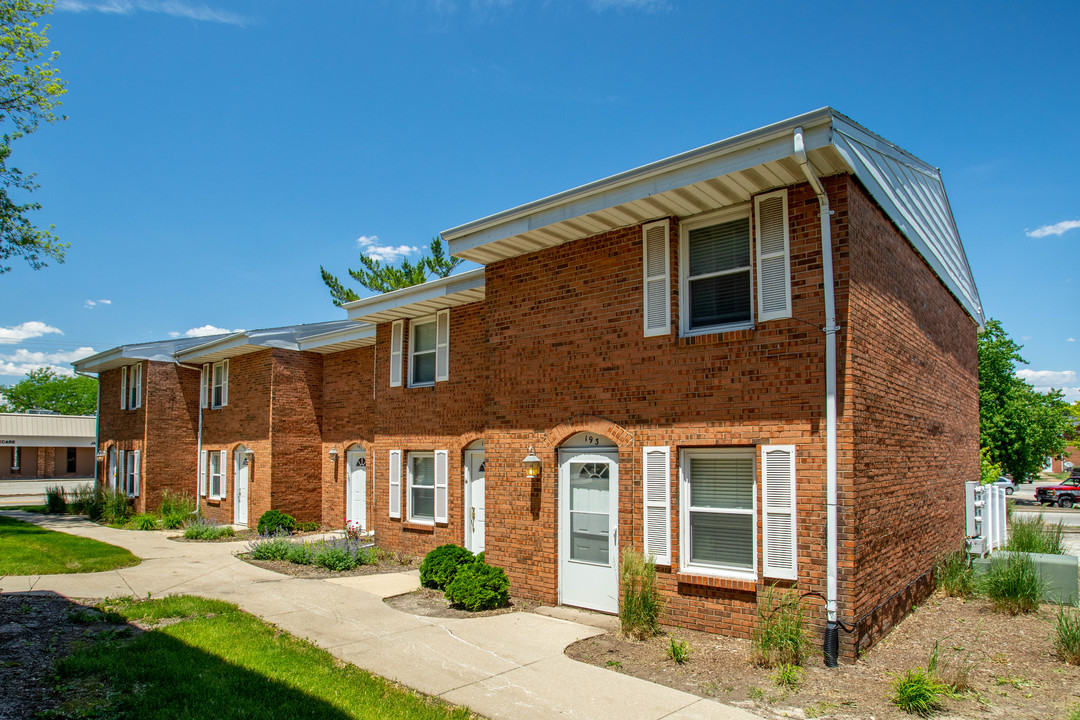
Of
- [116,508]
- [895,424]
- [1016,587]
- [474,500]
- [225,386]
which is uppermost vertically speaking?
[225,386]

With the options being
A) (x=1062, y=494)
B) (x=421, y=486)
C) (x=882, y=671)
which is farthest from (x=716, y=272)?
(x=1062, y=494)

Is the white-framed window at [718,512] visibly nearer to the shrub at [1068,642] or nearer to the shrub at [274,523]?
the shrub at [1068,642]

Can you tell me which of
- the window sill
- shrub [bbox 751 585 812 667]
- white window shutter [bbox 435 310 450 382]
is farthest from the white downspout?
white window shutter [bbox 435 310 450 382]

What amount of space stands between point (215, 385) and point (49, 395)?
74323 mm

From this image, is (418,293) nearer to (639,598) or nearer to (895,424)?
(639,598)

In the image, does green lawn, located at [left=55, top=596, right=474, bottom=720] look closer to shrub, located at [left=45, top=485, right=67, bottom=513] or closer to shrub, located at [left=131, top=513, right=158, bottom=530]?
shrub, located at [left=131, top=513, right=158, bottom=530]

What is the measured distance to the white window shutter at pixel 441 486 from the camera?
13.1m

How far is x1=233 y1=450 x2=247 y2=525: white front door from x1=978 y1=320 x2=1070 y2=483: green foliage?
95.1ft

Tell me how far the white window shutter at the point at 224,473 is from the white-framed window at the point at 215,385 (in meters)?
1.51

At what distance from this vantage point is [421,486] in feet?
45.7

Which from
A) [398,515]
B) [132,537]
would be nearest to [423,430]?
[398,515]

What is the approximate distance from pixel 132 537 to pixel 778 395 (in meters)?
17.1

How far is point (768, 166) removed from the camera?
7.06 metres

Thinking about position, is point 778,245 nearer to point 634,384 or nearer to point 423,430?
point 634,384
